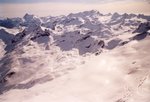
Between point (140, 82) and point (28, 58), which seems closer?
point (140, 82)

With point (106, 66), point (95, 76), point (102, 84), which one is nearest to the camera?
point (102, 84)

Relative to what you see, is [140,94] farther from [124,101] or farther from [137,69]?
[137,69]

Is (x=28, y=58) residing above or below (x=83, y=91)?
below

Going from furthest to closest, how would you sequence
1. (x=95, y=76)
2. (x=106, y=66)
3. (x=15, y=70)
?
(x=15, y=70), (x=106, y=66), (x=95, y=76)

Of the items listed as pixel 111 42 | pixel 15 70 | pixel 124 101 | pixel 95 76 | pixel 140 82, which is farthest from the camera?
pixel 111 42

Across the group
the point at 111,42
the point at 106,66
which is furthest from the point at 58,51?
the point at 106,66

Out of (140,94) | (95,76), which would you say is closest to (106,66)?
(95,76)

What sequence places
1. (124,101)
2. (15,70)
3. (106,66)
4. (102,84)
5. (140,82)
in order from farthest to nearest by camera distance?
(15,70) → (106,66) → (102,84) → (140,82) → (124,101)

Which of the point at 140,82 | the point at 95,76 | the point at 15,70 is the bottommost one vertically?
the point at 15,70

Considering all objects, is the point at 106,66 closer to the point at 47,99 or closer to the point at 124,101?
the point at 47,99
